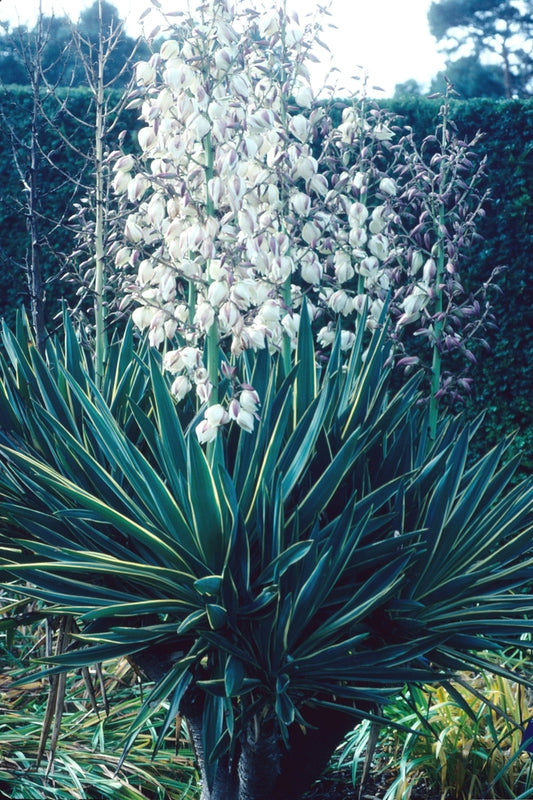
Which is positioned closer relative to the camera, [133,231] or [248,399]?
[248,399]

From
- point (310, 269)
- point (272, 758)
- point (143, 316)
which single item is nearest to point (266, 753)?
point (272, 758)

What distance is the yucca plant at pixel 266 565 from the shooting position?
1690 mm

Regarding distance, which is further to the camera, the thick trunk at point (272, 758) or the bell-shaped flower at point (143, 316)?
the bell-shaped flower at point (143, 316)

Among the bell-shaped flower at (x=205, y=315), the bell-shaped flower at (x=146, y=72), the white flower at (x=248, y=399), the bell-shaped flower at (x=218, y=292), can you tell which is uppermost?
the bell-shaped flower at (x=146, y=72)

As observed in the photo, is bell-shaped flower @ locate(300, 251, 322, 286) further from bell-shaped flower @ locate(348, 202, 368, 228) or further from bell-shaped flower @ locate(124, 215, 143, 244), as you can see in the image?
bell-shaped flower @ locate(124, 215, 143, 244)

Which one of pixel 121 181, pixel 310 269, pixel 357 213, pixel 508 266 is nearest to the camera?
pixel 121 181

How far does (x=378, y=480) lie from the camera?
2158mm

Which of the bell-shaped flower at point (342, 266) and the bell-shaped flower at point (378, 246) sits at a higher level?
the bell-shaped flower at point (378, 246)

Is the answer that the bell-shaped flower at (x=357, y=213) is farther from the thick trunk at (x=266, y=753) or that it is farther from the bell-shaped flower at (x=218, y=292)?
the thick trunk at (x=266, y=753)

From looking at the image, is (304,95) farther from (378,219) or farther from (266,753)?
(266,753)

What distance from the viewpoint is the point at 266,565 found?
1848 millimetres

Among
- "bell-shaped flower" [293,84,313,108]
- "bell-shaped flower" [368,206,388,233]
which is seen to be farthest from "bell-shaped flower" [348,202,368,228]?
"bell-shaped flower" [293,84,313,108]

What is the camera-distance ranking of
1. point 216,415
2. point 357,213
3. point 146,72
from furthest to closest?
point 357,213
point 146,72
point 216,415

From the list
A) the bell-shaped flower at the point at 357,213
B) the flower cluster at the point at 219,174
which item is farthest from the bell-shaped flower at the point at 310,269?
the bell-shaped flower at the point at 357,213
